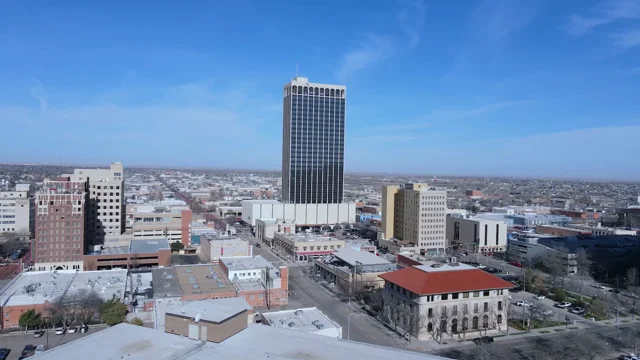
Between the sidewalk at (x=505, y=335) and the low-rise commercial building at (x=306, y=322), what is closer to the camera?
the low-rise commercial building at (x=306, y=322)

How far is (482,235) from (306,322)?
94.5ft

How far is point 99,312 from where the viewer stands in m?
23.3

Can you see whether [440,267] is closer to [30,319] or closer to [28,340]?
[28,340]

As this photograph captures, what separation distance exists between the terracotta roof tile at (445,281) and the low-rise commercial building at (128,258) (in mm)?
19162

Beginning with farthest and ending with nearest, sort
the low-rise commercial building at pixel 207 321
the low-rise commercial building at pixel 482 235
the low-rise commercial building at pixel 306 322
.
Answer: the low-rise commercial building at pixel 482 235, the low-rise commercial building at pixel 306 322, the low-rise commercial building at pixel 207 321

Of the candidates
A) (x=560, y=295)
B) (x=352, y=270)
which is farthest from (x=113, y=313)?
(x=560, y=295)

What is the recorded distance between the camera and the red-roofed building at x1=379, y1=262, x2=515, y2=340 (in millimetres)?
21906

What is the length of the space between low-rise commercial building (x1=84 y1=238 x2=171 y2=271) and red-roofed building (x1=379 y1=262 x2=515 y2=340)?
19016mm

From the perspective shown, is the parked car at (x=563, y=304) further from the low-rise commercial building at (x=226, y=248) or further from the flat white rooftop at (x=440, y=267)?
the low-rise commercial building at (x=226, y=248)

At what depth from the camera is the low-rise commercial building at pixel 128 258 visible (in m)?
33.9

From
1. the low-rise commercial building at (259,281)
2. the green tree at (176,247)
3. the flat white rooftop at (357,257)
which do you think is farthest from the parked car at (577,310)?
the green tree at (176,247)

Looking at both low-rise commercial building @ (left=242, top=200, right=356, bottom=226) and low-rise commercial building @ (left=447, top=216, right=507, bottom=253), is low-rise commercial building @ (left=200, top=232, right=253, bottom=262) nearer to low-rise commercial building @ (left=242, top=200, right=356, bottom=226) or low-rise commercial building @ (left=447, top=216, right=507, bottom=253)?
low-rise commercial building @ (left=242, top=200, right=356, bottom=226)

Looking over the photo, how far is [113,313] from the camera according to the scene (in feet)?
71.9

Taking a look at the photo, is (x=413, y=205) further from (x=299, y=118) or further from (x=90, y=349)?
(x=90, y=349)
